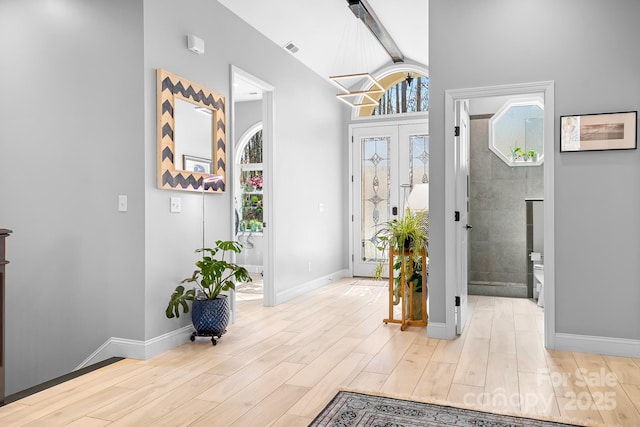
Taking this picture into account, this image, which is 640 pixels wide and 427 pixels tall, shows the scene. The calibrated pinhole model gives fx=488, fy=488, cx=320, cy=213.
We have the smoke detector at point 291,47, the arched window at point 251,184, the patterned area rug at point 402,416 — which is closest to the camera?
the patterned area rug at point 402,416

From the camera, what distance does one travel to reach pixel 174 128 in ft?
12.6

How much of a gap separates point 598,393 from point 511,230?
3.50 m

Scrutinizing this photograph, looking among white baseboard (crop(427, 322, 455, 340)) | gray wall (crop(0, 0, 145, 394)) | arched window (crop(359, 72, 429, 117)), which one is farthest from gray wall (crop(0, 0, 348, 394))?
arched window (crop(359, 72, 429, 117))

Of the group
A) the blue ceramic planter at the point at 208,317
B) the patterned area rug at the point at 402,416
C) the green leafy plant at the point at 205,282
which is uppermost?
the green leafy plant at the point at 205,282

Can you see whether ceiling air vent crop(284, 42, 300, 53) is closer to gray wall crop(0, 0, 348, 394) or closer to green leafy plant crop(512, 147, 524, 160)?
gray wall crop(0, 0, 348, 394)

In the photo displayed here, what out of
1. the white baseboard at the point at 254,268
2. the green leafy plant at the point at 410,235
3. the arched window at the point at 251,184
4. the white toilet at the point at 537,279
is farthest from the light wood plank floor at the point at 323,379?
the arched window at the point at 251,184

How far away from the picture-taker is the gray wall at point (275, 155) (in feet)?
12.0

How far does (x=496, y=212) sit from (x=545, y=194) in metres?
2.44

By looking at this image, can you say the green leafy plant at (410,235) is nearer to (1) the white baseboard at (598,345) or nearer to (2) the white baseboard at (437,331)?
(2) the white baseboard at (437,331)

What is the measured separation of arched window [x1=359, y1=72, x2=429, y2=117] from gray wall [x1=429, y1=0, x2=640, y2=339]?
10.9 feet

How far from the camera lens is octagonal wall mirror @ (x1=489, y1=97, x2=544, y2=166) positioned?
6074 mm

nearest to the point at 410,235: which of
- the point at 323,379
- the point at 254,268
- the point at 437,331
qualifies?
the point at 437,331

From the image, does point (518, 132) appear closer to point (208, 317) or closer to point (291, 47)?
point (291, 47)

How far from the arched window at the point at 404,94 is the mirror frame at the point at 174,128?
3.43m
